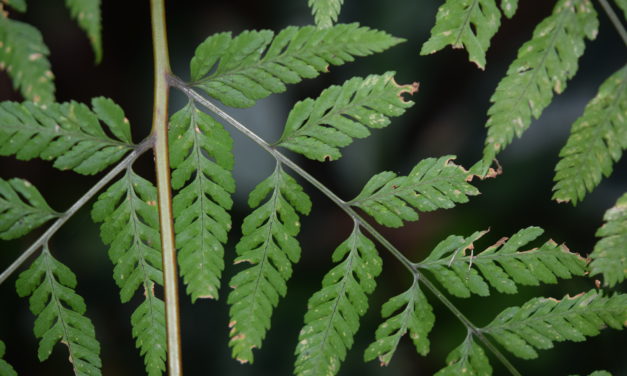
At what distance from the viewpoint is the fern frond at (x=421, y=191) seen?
0.98 m

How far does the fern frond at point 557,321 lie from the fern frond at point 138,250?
0.66 m

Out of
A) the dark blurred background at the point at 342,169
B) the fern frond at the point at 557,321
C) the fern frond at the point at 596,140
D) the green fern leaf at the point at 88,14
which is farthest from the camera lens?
the dark blurred background at the point at 342,169

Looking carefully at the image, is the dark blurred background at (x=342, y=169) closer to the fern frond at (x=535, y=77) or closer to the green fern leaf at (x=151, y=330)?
the green fern leaf at (x=151, y=330)

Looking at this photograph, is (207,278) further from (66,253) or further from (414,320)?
(66,253)

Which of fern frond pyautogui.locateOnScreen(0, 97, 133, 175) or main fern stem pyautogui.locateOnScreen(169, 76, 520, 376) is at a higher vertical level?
fern frond pyautogui.locateOnScreen(0, 97, 133, 175)

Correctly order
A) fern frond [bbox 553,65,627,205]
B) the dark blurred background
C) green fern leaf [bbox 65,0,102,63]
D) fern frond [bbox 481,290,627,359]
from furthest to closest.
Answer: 1. the dark blurred background
2. fern frond [bbox 481,290,627,359]
3. fern frond [bbox 553,65,627,205]
4. green fern leaf [bbox 65,0,102,63]

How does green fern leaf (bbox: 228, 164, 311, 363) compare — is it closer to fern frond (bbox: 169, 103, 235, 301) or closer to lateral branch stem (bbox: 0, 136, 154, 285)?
fern frond (bbox: 169, 103, 235, 301)

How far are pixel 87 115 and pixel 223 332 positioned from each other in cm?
110

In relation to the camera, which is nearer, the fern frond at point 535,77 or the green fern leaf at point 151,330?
the fern frond at point 535,77

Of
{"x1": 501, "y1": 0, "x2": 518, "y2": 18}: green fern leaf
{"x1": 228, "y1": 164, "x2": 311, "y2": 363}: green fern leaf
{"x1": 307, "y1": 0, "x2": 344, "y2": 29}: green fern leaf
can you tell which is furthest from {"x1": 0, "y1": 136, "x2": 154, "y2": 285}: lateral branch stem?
{"x1": 501, "y1": 0, "x2": 518, "y2": 18}: green fern leaf

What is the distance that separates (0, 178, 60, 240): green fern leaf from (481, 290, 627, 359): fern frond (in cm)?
91

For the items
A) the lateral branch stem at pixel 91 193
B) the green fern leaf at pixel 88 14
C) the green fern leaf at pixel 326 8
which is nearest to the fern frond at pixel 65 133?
the lateral branch stem at pixel 91 193

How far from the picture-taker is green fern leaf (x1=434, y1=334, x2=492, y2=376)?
103 cm

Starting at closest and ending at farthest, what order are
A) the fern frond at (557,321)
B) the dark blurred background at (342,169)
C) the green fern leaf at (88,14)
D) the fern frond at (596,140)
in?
the green fern leaf at (88,14)
the fern frond at (596,140)
the fern frond at (557,321)
the dark blurred background at (342,169)
